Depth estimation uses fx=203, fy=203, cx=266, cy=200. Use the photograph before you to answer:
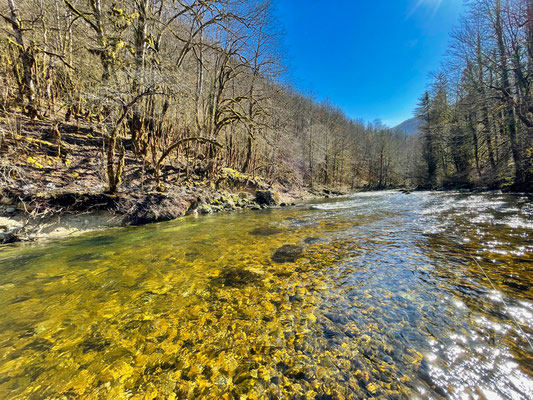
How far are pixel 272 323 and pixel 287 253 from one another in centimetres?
229

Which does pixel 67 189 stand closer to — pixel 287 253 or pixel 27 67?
pixel 27 67

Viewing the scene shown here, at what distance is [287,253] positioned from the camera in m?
4.62

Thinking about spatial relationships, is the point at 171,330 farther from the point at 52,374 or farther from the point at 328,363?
the point at 328,363

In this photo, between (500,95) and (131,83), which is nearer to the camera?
(131,83)

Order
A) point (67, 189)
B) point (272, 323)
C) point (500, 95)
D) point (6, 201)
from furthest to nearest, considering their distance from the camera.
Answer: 1. point (500, 95)
2. point (67, 189)
3. point (6, 201)
4. point (272, 323)

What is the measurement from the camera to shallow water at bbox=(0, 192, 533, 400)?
1633 millimetres

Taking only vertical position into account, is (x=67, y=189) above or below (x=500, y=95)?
below

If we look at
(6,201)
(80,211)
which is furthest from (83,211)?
(6,201)

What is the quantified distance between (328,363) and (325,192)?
1109 inches

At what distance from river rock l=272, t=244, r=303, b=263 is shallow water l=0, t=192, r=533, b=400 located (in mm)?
106

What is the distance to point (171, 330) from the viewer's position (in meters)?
2.27

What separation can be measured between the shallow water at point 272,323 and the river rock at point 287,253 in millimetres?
106

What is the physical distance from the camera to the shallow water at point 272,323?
1633 millimetres

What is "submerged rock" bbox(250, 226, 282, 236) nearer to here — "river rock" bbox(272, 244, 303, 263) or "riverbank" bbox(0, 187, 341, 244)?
"river rock" bbox(272, 244, 303, 263)
